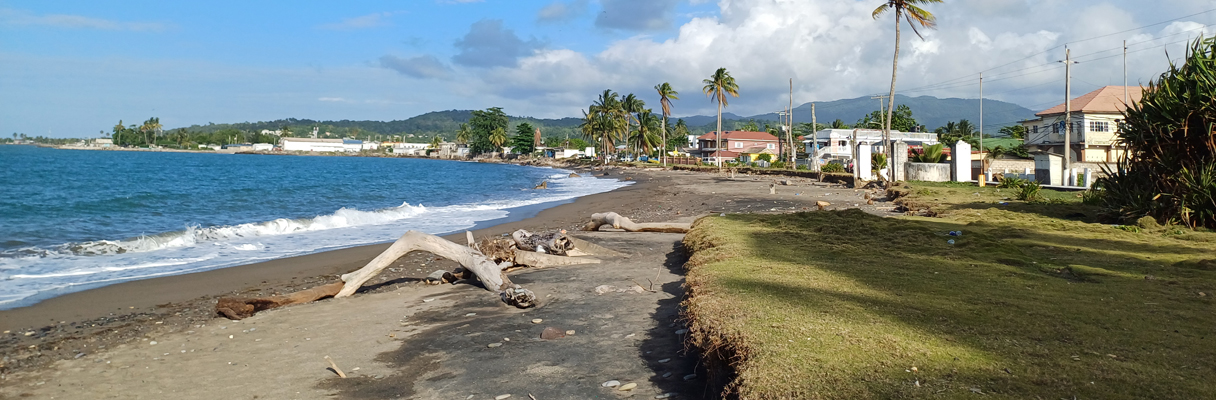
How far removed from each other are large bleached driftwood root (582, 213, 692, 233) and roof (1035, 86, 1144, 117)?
4577 cm

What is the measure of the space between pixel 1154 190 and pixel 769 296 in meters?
10.4

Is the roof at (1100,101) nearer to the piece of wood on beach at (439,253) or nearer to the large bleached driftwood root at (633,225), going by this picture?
the large bleached driftwood root at (633,225)

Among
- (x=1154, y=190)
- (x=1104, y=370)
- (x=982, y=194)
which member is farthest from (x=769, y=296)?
(x=982, y=194)

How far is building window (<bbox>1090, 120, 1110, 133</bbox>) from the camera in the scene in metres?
47.8

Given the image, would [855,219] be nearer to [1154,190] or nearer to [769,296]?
[1154,190]

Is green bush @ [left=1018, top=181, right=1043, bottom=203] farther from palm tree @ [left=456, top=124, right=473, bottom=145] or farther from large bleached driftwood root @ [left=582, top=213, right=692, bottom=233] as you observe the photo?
palm tree @ [left=456, top=124, right=473, bottom=145]

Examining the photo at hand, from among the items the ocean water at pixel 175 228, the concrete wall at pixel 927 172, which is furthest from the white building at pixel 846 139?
the ocean water at pixel 175 228

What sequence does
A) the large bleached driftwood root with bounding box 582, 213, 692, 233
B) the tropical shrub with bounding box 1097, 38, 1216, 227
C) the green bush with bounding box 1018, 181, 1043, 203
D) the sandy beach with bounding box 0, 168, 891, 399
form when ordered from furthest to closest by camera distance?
the green bush with bounding box 1018, 181, 1043, 203 < the large bleached driftwood root with bounding box 582, 213, 692, 233 < the tropical shrub with bounding box 1097, 38, 1216, 227 < the sandy beach with bounding box 0, 168, 891, 399

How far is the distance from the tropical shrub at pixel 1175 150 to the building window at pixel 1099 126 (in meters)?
40.8

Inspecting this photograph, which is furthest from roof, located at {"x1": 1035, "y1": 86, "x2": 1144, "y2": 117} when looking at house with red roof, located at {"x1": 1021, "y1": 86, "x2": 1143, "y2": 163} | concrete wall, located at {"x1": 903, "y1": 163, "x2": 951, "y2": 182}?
concrete wall, located at {"x1": 903, "y1": 163, "x2": 951, "y2": 182}

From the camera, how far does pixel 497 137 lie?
14188 cm

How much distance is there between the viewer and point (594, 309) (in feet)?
25.7

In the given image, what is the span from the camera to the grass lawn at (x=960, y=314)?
12.6ft

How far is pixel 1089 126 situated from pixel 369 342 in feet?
177
